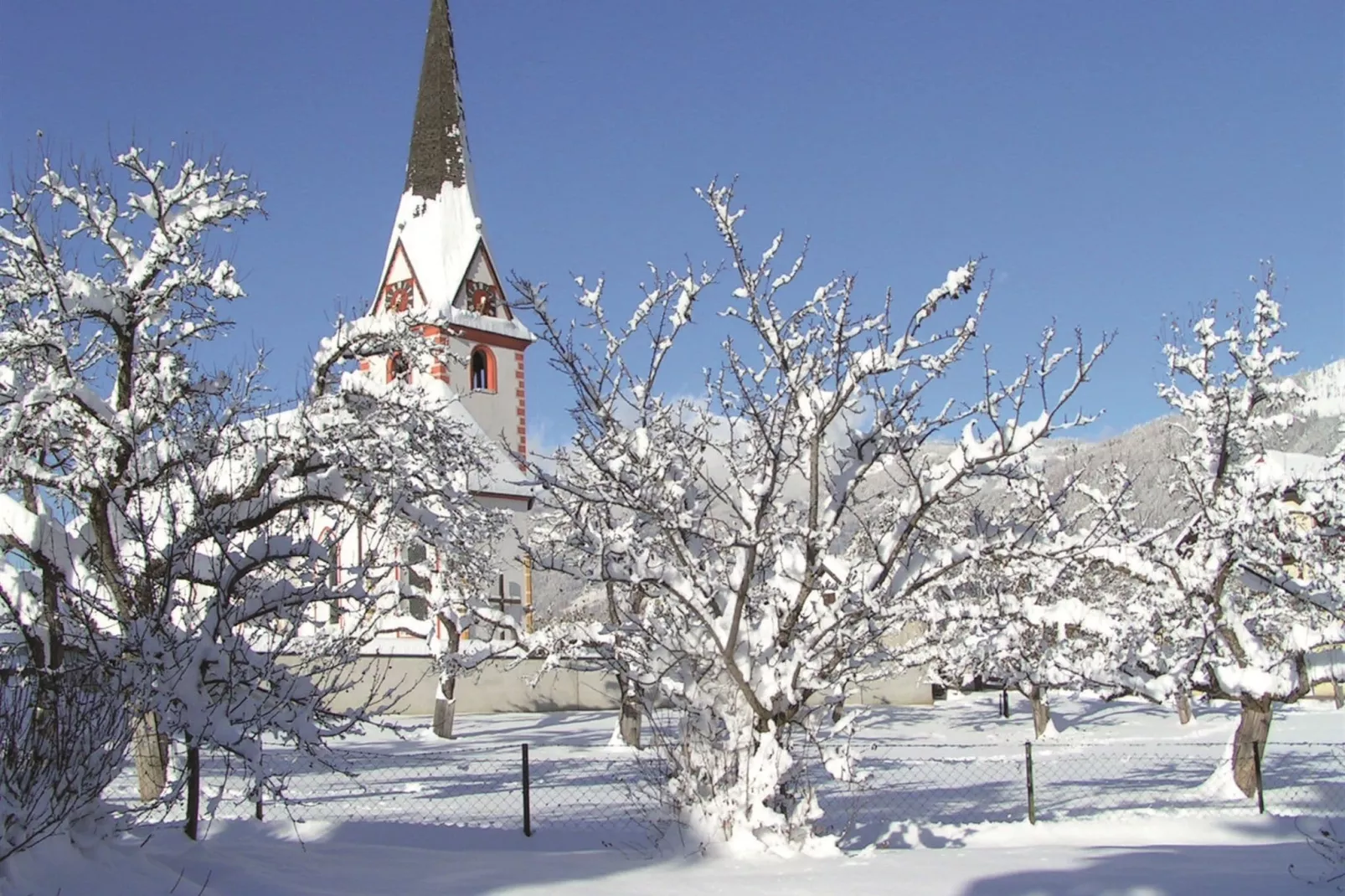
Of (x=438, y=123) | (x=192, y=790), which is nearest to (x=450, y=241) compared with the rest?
(x=438, y=123)

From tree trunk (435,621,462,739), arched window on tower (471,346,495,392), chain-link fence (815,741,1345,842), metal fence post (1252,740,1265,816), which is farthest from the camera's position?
arched window on tower (471,346,495,392)

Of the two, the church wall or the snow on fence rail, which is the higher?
the church wall

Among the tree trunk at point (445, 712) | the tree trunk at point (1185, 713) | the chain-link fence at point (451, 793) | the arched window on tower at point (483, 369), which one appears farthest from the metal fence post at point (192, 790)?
the arched window on tower at point (483, 369)

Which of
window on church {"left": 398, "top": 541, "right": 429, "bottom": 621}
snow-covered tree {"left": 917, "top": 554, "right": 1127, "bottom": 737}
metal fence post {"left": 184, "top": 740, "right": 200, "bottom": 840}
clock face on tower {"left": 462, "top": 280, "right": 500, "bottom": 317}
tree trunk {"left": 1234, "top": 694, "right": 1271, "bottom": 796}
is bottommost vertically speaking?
tree trunk {"left": 1234, "top": 694, "right": 1271, "bottom": 796}

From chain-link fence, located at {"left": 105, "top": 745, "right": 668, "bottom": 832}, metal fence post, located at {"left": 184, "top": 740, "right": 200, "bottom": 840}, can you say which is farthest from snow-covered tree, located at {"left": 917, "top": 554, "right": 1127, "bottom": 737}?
metal fence post, located at {"left": 184, "top": 740, "right": 200, "bottom": 840}

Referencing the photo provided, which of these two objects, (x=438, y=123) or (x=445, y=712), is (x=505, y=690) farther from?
(x=438, y=123)

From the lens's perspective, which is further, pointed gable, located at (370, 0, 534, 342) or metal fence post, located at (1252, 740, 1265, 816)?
pointed gable, located at (370, 0, 534, 342)

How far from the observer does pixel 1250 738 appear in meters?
14.0

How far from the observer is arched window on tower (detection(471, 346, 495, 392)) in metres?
42.1

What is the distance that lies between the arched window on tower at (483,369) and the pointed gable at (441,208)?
844 millimetres

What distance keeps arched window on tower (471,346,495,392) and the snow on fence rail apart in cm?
2151

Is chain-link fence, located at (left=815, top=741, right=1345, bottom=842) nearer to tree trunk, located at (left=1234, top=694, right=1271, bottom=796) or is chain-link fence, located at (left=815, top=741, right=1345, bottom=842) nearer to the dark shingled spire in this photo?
tree trunk, located at (left=1234, top=694, right=1271, bottom=796)

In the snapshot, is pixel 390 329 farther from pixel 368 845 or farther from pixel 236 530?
pixel 368 845

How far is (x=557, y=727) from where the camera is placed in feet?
92.2
